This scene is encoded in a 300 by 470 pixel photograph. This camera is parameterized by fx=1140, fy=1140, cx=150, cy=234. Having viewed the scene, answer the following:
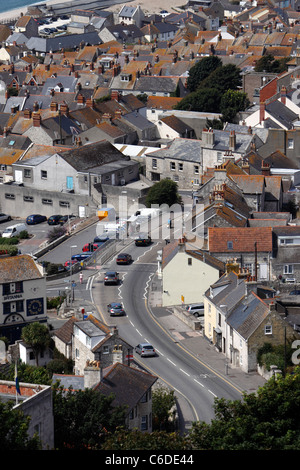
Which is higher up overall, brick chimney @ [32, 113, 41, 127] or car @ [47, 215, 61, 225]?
brick chimney @ [32, 113, 41, 127]

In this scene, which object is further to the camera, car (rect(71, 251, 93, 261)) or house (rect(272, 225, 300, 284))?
car (rect(71, 251, 93, 261))

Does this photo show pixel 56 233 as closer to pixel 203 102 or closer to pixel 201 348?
pixel 201 348

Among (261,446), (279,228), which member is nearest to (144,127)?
(279,228)

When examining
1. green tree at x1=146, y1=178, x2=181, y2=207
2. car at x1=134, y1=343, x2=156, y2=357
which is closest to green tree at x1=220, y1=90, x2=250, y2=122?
green tree at x1=146, y1=178, x2=181, y2=207

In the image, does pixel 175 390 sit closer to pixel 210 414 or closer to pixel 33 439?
pixel 210 414

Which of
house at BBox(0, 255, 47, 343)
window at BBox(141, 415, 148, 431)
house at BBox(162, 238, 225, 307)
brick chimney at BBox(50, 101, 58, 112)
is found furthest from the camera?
brick chimney at BBox(50, 101, 58, 112)

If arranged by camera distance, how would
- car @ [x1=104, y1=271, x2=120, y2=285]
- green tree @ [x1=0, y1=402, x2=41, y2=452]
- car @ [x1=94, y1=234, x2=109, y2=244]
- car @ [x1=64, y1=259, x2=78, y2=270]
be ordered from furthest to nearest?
car @ [x1=94, y1=234, x2=109, y2=244], car @ [x1=64, y1=259, x2=78, y2=270], car @ [x1=104, y1=271, x2=120, y2=285], green tree @ [x1=0, y1=402, x2=41, y2=452]

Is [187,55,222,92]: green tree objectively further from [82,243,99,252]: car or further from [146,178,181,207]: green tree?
[82,243,99,252]: car
